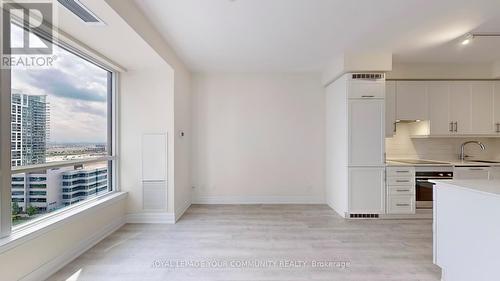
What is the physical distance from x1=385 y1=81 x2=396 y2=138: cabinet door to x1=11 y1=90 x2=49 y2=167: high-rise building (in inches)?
194

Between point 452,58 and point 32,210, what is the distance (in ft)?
20.7

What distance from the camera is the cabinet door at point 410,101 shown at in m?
4.38

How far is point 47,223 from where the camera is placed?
93.4 inches

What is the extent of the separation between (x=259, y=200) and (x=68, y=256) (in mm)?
3231

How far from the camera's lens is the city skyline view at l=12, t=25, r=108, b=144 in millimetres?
2336

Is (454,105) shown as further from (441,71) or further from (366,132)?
(366,132)

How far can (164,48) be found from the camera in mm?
3441

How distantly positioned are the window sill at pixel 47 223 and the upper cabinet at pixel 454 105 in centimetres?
515

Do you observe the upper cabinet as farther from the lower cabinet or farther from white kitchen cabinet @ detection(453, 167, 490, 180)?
the lower cabinet

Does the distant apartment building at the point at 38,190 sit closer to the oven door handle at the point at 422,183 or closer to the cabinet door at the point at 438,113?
the oven door handle at the point at 422,183

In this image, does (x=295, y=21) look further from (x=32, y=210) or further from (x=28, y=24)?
(x=32, y=210)

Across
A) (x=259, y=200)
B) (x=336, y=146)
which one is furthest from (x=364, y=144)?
(x=259, y=200)

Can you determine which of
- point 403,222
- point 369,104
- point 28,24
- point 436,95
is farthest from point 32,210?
point 436,95

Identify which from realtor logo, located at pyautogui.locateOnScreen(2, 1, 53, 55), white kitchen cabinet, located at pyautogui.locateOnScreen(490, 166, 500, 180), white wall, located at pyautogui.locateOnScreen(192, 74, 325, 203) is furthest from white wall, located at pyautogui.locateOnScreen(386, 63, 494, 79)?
realtor logo, located at pyautogui.locateOnScreen(2, 1, 53, 55)
